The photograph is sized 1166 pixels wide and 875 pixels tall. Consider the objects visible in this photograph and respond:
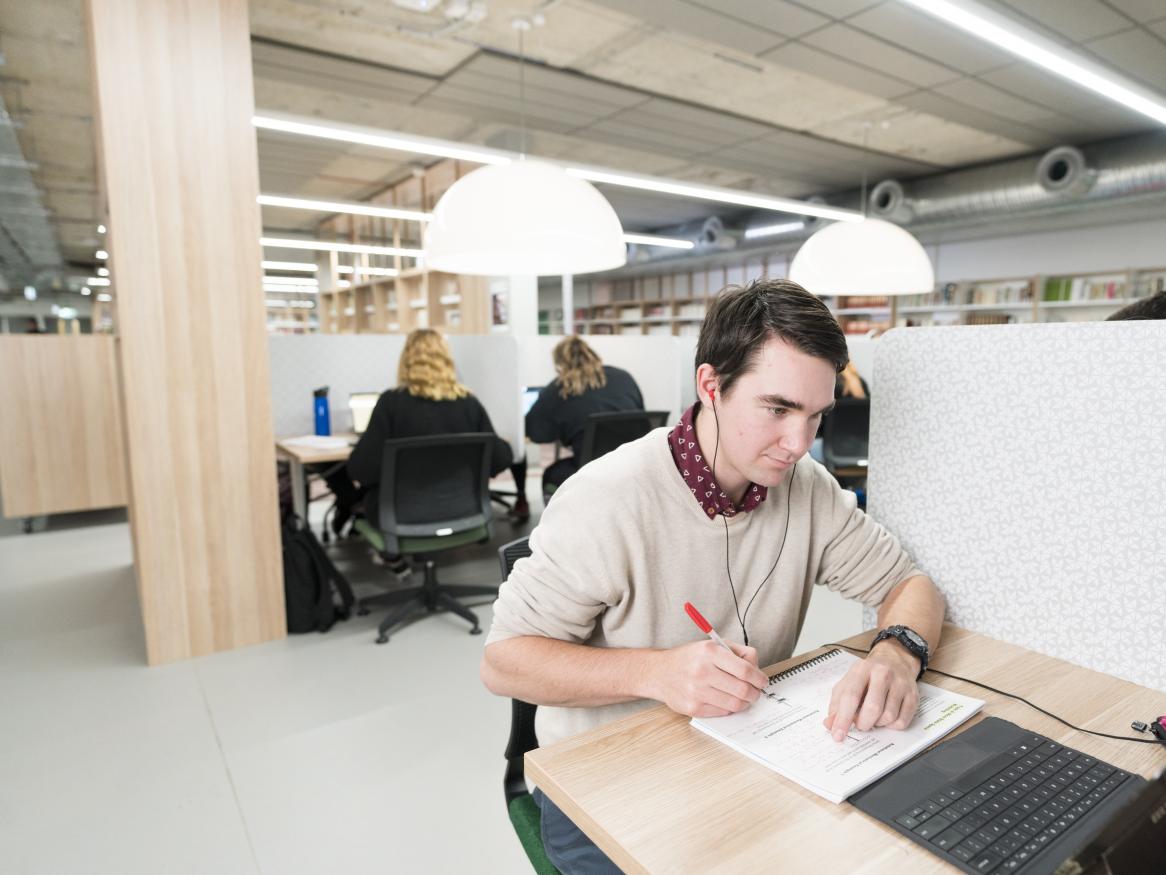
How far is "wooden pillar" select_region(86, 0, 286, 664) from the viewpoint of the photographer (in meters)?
2.41

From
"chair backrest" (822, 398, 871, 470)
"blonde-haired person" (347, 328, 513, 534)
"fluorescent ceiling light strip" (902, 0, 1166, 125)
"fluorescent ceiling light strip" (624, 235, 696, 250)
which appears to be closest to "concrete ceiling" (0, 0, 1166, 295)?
"fluorescent ceiling light strip" (902, 0, 1166, 125)

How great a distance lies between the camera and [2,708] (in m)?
2.39

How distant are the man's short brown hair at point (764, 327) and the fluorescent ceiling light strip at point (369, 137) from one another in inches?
107

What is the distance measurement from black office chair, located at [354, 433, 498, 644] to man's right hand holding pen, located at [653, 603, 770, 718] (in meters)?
1.96

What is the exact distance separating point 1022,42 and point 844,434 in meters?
2.00

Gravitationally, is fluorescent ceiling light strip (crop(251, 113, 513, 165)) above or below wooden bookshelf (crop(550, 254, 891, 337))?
above

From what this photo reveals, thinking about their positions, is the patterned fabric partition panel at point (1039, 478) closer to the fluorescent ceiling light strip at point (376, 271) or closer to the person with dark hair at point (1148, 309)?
the person with dark hair at point (1148, 309)

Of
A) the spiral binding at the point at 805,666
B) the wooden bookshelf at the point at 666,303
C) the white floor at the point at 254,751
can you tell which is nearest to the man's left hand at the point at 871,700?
the spiral binding at the point at 805,666

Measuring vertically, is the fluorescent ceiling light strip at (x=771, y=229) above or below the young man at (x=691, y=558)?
above

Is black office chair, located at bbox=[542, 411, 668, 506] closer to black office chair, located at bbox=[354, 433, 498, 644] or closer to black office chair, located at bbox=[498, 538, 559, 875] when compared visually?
black office chair, located at bbox=[354, 433, 498, 644]

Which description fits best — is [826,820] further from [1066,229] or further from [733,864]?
[1066,229]

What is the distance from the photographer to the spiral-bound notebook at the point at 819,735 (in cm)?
76

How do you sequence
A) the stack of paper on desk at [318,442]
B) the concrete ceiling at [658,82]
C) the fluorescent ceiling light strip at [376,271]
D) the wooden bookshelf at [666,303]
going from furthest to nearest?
the wooden bookshelf at [666,303], the fluorescent ceiling light strip at [376,271], the concrete ceiling at [658,82], the stack of paper on desk at [318,442]

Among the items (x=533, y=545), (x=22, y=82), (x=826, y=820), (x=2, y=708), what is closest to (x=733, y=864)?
(x=826, y=820)
